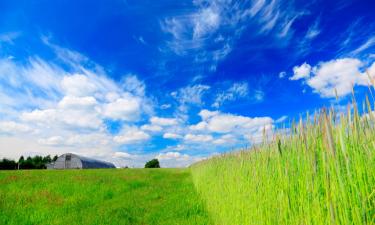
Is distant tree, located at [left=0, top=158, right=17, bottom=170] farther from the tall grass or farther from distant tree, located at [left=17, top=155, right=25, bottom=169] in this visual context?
the tall grass

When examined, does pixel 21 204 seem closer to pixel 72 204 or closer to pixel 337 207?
pixel 72 204

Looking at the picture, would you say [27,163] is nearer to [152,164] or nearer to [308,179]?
[152,164]

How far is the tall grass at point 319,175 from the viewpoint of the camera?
1.85m

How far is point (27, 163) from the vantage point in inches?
3066

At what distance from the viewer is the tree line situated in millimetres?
65812

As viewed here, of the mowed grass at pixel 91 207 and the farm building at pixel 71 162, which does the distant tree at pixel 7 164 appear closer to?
the farm building at pixel 71 162

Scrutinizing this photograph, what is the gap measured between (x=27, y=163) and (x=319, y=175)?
86.6 m

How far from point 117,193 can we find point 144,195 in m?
1.65

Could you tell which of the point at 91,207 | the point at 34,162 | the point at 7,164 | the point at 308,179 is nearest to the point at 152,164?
the point at 34,162

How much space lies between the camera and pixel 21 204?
11.8 meters

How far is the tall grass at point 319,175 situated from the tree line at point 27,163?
2887 inches

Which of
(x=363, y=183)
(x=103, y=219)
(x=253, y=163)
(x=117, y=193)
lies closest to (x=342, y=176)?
(x=363, y=183)

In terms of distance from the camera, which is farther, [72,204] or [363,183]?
[72,204]

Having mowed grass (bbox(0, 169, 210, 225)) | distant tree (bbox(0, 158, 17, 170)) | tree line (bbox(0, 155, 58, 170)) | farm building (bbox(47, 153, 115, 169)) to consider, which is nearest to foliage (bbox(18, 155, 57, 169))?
tree line (bbox(0, 155, 58, 170))
